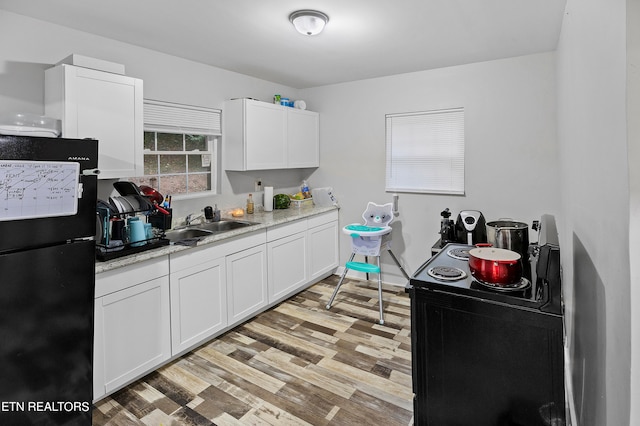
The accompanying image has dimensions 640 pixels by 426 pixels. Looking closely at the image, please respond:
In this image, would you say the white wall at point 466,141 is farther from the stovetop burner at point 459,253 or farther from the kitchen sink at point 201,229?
the stovetop burner at point 459,253

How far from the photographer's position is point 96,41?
2.70m

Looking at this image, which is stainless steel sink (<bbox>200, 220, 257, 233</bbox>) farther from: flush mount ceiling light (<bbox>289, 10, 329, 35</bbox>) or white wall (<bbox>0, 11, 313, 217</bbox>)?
flush mount ceiling light (<bbox>289, 10, 329, 35</bbox>)

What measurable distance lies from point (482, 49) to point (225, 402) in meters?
3.42

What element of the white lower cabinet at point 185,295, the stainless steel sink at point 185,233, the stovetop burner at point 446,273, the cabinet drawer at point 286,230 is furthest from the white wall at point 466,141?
the stovetop burner at point 446,273

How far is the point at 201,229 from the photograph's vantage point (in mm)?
3328

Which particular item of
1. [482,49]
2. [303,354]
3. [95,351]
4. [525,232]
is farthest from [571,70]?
[95,351]

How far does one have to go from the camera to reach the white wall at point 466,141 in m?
3.37

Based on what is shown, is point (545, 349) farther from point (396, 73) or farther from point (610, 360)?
point (396, 73)

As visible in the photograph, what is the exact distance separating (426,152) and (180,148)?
2.56 metres

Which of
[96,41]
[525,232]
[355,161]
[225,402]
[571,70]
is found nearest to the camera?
[525,232]

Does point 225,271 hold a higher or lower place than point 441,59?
lower

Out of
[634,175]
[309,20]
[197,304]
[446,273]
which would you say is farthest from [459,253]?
[197,304]

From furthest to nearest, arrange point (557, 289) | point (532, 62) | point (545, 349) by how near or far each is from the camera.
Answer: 1. point (532, 62)
2. point (557, 289)
3. point (545, 349)

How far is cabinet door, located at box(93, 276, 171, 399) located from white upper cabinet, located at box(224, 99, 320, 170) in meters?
1.68
